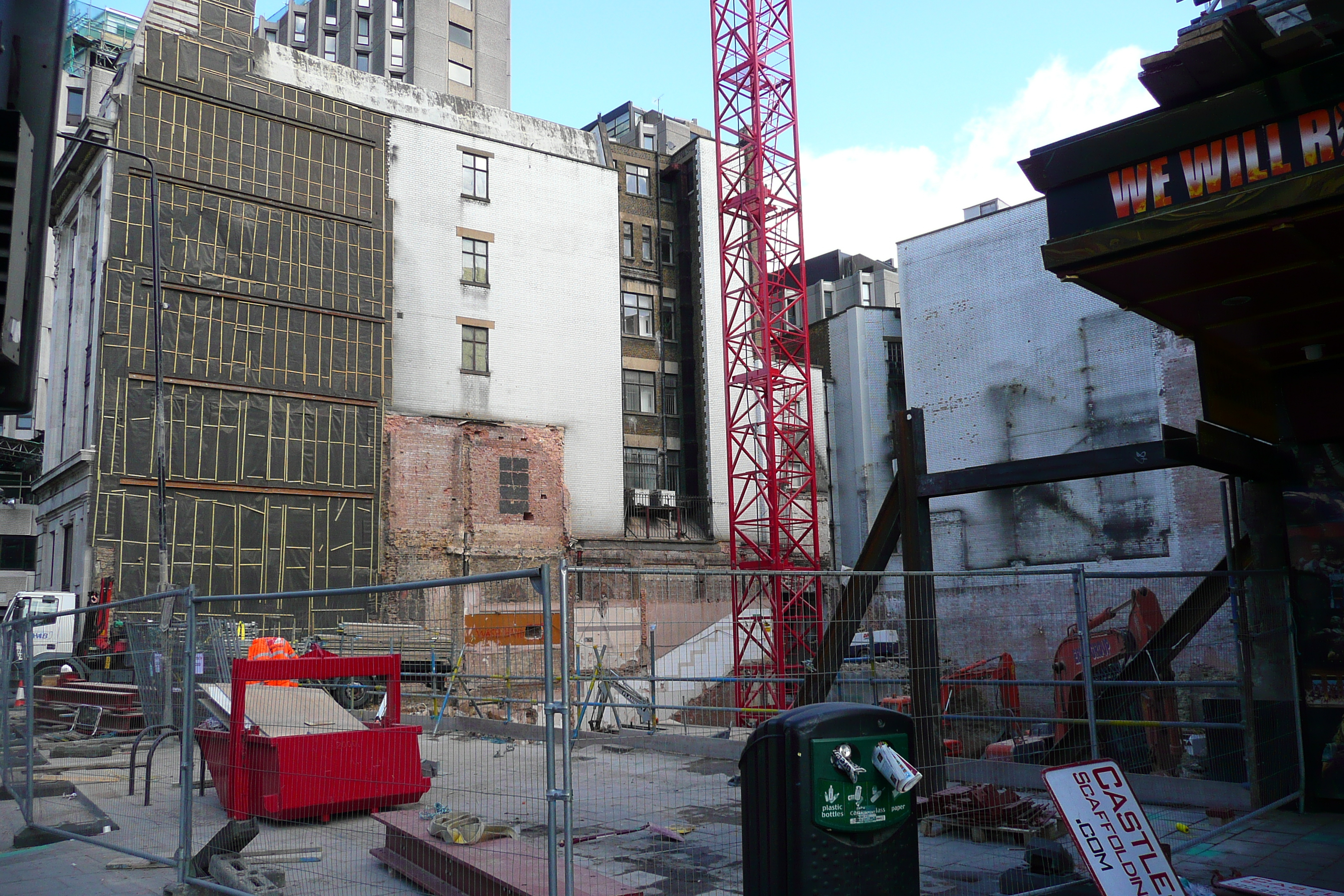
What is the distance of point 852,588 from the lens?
10.2m

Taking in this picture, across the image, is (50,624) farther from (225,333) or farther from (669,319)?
(669,319)

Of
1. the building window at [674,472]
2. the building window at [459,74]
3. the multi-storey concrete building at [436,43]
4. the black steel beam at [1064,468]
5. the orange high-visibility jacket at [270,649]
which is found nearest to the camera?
the black steel beam at [1064,468]

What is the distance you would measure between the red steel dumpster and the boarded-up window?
81.1ft

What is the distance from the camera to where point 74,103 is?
63.5m

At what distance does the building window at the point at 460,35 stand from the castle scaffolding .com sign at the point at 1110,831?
69021 millimetres

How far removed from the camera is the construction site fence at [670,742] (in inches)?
308

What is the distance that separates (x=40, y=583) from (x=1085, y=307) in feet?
119

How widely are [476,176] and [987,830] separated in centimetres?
3258

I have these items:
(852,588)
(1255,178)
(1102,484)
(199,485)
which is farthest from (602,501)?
(1255,178)

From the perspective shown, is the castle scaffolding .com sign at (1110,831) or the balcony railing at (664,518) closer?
the castle scaffolding .com sign at (1110,831)

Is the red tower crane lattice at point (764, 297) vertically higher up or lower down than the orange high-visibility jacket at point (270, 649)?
higher up

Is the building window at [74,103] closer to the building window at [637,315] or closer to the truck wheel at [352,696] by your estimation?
the building window at [637,315]

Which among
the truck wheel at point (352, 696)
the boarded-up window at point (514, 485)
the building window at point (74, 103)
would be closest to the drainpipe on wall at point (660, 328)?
the boarded-up window at point (514, 485)

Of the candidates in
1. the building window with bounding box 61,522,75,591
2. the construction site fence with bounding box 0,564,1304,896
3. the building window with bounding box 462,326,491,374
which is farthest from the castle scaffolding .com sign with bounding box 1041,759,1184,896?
the building window with bounding box 462,326,491,374
